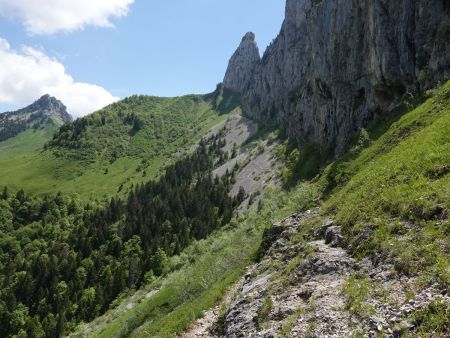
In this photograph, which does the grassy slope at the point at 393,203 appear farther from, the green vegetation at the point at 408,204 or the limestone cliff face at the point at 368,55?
the limestone cliff face at the point at 368,55

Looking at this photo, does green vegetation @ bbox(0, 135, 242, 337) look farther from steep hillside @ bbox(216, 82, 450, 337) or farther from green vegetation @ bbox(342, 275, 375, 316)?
green vegetation @ bbox(342, 275, 375, 316)

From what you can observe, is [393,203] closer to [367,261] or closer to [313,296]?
[367,261]

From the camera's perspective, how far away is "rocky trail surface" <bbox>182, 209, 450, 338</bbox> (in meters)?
17.0

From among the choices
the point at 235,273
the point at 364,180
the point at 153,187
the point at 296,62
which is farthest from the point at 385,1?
the point at 153,187

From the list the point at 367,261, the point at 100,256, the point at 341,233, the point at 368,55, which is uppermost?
the point at 368,55

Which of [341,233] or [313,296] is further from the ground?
[341,233]

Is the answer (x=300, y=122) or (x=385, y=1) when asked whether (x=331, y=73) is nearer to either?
(x=385, y=1)

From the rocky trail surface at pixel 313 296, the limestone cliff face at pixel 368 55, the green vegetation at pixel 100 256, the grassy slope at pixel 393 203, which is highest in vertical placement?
the limestone cliff face at pixel 368 55

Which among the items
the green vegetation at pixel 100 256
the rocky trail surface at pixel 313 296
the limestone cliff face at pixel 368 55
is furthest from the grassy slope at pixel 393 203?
the green vegetation at pixel 100 256

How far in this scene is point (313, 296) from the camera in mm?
21984

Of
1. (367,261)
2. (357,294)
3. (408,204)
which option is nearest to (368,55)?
(408,204)

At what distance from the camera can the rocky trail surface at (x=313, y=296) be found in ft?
55.8

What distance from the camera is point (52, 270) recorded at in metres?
145

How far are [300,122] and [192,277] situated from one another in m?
75.9
